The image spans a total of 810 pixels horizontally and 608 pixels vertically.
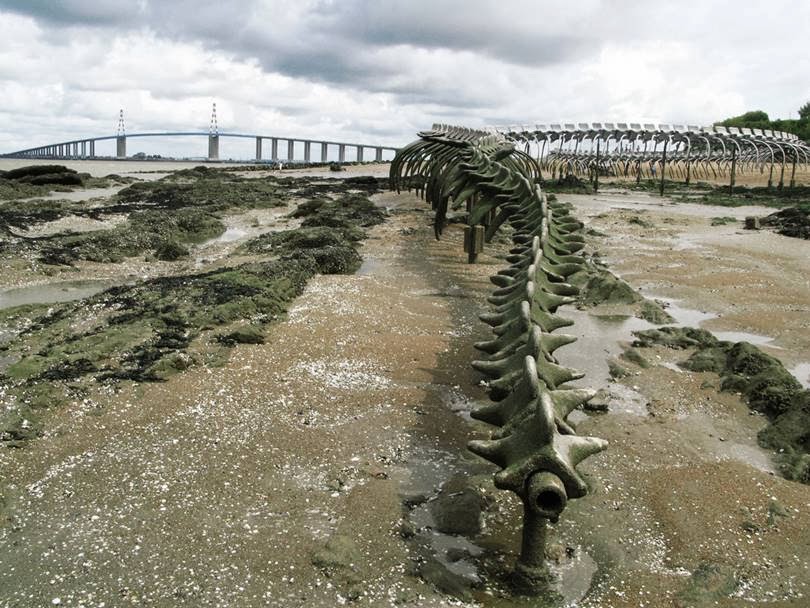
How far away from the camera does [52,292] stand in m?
9.52

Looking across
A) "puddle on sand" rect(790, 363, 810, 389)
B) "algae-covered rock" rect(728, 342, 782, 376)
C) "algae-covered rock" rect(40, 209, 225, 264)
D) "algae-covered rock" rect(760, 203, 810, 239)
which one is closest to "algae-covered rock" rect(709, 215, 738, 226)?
"algae-covered rock" rect(760, 203, 810, 239)

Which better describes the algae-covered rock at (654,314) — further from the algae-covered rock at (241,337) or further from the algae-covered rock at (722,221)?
the algae-covered rock at (722,221)

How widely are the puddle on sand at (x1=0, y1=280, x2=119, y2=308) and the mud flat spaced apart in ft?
9.47

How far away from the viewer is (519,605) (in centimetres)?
338

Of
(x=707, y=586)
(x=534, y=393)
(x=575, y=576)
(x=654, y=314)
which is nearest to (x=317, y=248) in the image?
(x=654, y=314)

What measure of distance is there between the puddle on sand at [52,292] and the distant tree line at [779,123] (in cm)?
5912

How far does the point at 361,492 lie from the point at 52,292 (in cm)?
708

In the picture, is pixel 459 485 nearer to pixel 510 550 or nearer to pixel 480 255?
pixel 510 550

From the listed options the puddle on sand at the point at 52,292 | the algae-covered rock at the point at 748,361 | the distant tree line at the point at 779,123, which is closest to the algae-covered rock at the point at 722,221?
the algae-covered rock at the point at 748,361

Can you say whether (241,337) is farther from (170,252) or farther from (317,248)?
(170,252)

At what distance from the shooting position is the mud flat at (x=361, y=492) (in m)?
3.50

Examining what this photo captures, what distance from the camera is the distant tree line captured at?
56537 mm

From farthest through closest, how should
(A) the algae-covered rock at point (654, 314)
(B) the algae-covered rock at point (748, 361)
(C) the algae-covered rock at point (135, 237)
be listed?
(C) the algae-covered rock at point (135, 237)
(A) the algae-covered rock at point (654, 314)
(B) the algae-covered rock at point (748, 361)

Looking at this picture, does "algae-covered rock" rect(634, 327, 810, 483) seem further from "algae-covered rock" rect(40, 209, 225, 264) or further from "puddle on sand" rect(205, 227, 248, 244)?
"puddle on sand" rect(205, 227, 248, 244)
